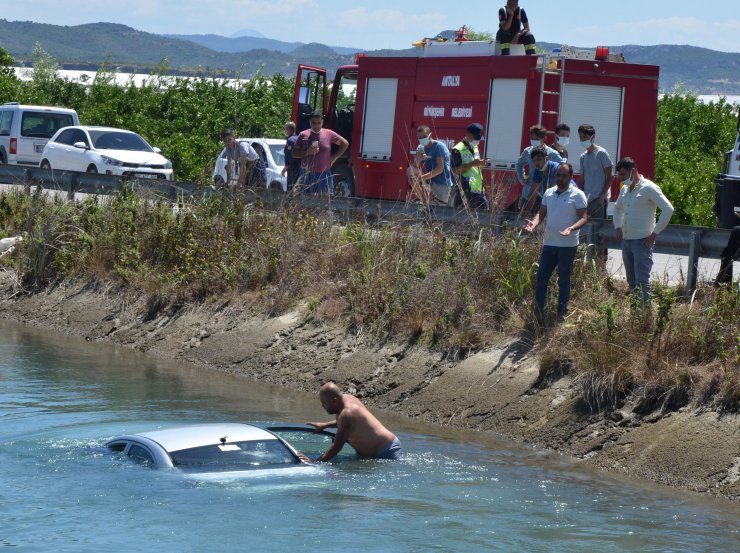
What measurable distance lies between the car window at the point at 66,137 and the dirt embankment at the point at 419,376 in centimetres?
1074

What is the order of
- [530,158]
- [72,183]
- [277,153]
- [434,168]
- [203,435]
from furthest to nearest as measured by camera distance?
[277,153], [72,183], [434,168], [530,158], [203,435]

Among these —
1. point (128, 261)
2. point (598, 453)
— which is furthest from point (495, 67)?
point (598, 453)

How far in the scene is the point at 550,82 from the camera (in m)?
21.7

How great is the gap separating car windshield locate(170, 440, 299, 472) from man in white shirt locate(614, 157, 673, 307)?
15.4 feet

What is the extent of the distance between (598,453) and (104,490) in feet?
14.7

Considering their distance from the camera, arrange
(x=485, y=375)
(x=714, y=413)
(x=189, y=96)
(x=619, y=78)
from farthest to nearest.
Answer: (x=189, y=96), (x=619, y=78), (x=485, y=375), (x=714, y=413)

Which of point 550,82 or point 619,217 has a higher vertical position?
point 550,82

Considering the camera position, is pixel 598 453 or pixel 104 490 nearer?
pixel 104 490

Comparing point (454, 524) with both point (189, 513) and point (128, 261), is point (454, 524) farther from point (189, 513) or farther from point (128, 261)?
point (128, 261)

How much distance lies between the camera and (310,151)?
733 inches

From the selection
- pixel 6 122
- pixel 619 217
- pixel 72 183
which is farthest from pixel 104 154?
pixel 619 217

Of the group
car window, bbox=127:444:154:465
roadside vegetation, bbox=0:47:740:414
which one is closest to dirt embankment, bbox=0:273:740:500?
roadside vegetation, bbox=0:47:740:414

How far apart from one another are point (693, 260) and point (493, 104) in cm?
915

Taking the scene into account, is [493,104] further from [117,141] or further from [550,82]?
[117,141]
